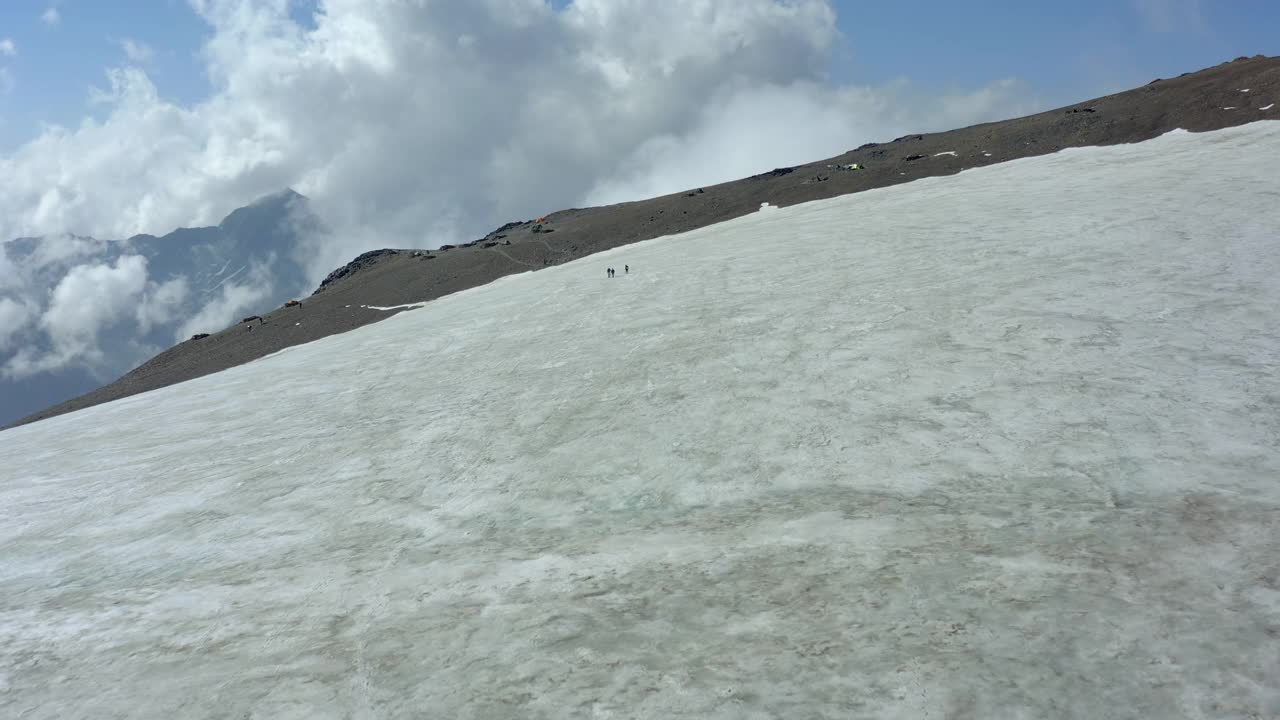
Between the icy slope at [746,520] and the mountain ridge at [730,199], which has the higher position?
the mountain ridge at [730,199]

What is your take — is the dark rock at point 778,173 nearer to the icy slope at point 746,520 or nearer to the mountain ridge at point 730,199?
the mountain ridge at point 730,199

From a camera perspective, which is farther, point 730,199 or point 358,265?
point 358,265

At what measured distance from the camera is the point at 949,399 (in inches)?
392

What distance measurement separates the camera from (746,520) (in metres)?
7.84

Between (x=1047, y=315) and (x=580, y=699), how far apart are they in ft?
34.1

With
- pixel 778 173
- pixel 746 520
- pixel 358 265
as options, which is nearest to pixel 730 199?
pixel 778 173

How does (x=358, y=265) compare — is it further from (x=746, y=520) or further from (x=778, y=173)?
(x=746, y=520)

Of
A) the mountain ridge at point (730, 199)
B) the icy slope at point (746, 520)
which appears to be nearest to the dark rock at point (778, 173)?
the mountain ridge at point (730, 199)

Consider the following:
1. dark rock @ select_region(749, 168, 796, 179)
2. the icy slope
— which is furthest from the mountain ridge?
the icy slope

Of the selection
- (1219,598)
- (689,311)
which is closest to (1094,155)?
(689,311)

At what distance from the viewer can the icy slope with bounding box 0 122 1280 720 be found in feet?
18.0

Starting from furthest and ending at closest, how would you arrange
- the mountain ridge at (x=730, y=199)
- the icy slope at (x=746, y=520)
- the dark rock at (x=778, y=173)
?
the dark rock at (x=778, y=173), the mountain ridge at (x=730, y=199), the icy slope at (x=746, y=520)

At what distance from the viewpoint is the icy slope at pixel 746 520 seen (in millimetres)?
5473

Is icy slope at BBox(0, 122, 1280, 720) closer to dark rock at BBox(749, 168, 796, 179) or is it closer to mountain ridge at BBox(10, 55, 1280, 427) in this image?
mountain ridge at BBox(10, 55, 1280, 427)
